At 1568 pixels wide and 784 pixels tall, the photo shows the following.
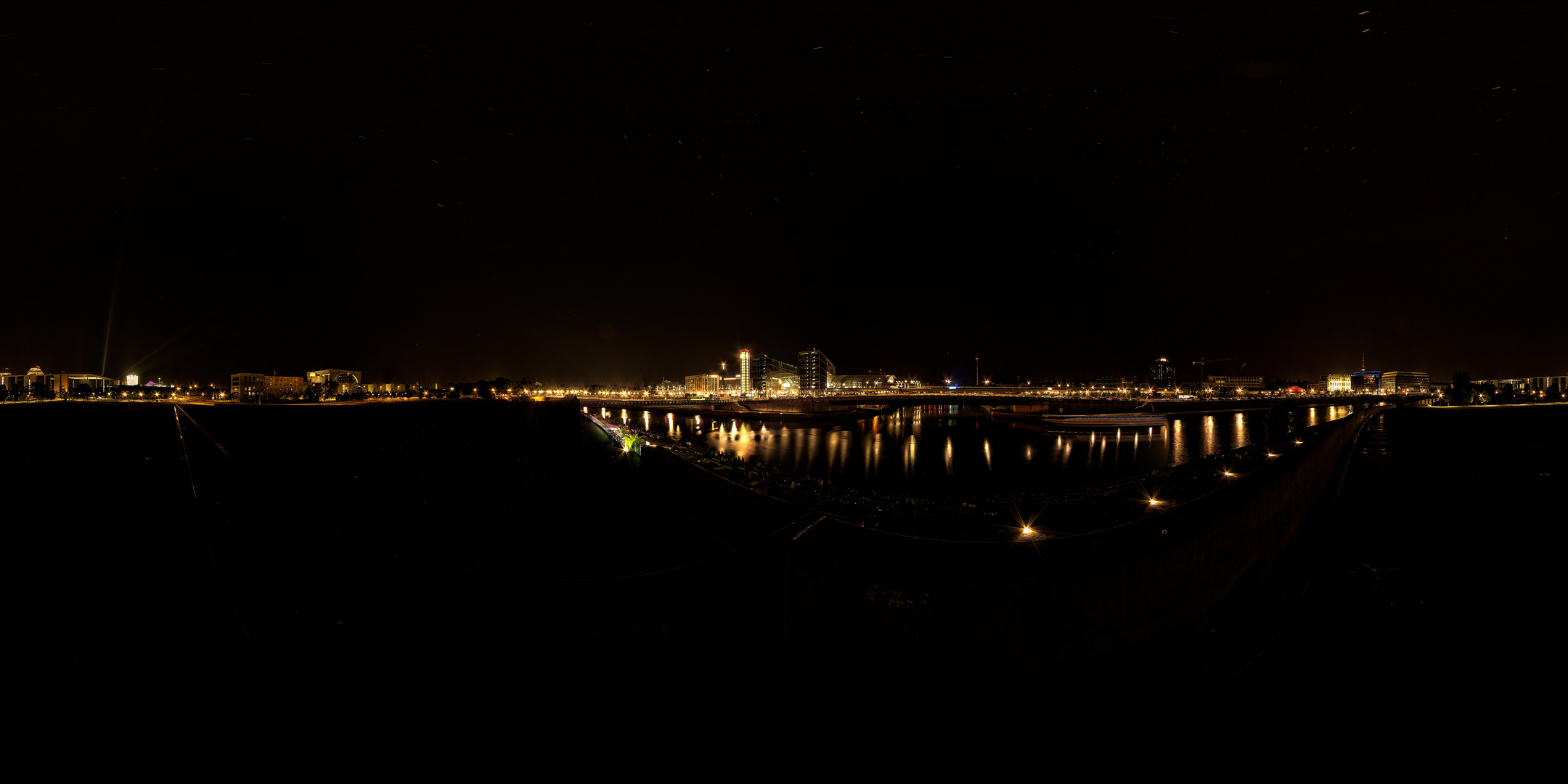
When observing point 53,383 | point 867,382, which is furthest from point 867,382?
point 53,383

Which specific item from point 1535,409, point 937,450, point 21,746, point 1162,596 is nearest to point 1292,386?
point 1535,409

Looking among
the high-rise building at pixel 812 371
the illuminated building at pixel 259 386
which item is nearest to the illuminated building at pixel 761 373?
the high-rise building at pixel 812 371

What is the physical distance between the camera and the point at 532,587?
309 inches

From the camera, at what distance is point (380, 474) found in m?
17.7

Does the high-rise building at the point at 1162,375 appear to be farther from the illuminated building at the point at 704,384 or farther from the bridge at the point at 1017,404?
the illuminated building at the point at 704,384

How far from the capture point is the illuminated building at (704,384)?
125762mm

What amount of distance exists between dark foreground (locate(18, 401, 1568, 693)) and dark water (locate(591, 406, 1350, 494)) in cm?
970

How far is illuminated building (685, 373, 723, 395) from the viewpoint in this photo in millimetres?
125762

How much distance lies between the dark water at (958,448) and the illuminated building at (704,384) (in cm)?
6938

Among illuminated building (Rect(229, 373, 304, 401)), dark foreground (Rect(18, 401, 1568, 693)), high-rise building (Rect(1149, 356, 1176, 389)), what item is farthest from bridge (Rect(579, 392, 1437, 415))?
illuminated building (Rect(229, 373, 304, 401))

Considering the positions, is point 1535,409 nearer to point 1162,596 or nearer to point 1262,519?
point 1262,519

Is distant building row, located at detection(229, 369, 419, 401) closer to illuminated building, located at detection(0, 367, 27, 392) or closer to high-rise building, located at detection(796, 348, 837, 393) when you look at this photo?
illuminated building, located at detection(0, 367, 27, 392)

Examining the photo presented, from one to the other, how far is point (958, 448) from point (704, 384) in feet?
340

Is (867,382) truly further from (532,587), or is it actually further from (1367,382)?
(532,587)
